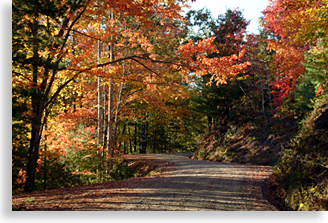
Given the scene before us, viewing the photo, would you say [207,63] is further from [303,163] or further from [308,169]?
[308,169]

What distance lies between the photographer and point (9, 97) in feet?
14.4

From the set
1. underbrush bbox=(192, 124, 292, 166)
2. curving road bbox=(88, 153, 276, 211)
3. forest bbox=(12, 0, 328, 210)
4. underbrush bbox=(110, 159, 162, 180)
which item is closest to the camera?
curving road bbox=(88, 153, 276, 211)

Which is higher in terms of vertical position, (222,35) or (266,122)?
(222,35)

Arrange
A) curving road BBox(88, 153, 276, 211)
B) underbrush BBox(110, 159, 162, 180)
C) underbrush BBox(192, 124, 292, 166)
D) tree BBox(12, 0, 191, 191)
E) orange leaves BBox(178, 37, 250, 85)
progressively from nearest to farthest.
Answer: tree BBox(12, 0, 191, 191) < curving road BBox(88, 153, 276, 211) < orange leaves BBox(178, 37, 250, 85) < underbrush BBox(110, 159, 162, 180) < underbrush BBox(192, 124, 292, 166)

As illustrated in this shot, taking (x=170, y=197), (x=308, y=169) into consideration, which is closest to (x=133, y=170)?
(x=170, y=197)

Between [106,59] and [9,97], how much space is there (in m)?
8.58

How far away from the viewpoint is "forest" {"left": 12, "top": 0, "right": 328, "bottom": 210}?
5.63 m

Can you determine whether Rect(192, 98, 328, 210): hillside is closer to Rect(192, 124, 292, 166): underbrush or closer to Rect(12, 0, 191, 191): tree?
Rect(192, 124, 292, 166): underbrush

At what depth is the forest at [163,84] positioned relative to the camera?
5629 mm

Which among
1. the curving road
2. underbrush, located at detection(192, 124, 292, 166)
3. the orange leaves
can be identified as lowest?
the curving road

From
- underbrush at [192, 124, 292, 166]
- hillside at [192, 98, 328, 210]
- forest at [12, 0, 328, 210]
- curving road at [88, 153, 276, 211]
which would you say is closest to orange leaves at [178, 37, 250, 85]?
forest at [12, 0, 328, 210]

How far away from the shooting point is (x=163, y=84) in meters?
11.8
